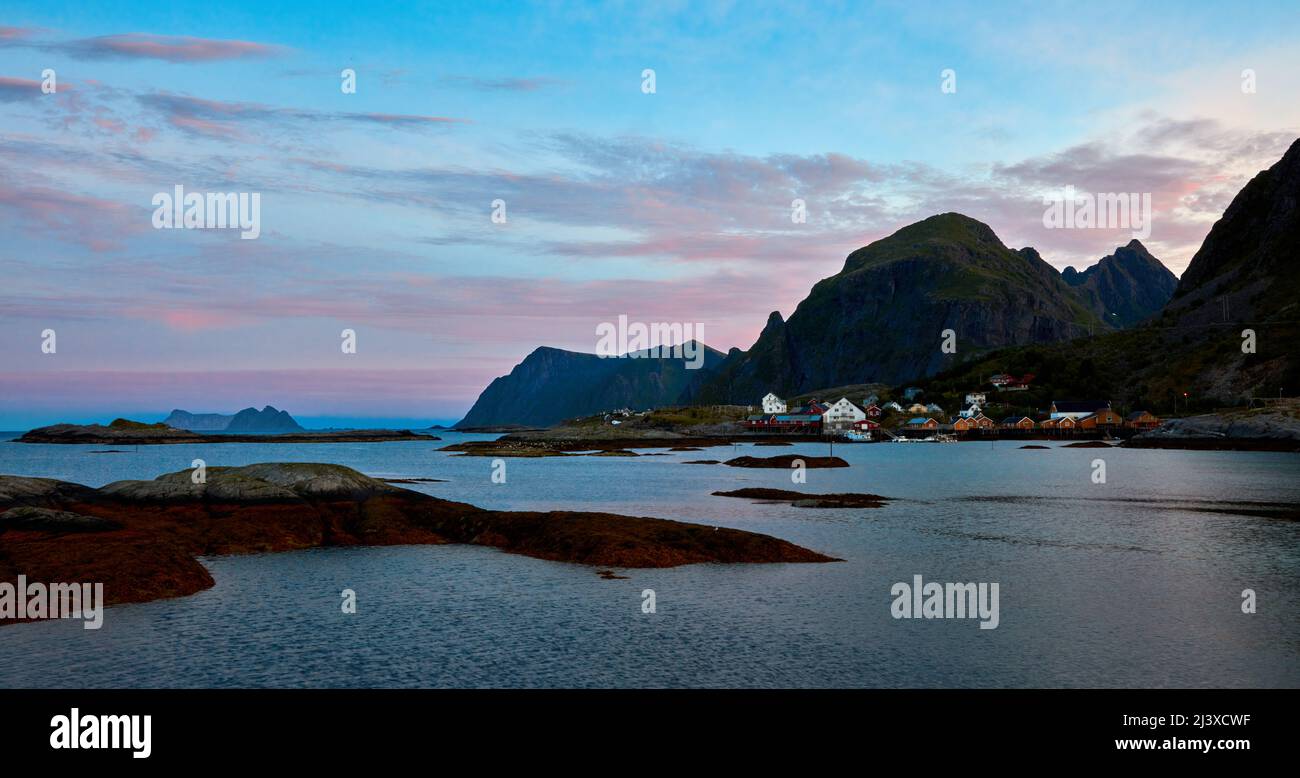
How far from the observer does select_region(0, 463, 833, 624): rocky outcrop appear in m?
38.3

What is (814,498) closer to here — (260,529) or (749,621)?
(260,529)

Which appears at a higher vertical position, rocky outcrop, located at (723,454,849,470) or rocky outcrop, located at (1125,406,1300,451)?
rocky outcrop, located at (1125,406,1300,451)

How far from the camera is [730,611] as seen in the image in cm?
3381

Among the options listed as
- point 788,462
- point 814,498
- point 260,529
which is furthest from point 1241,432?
point 260,529

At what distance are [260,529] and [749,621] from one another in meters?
34.9

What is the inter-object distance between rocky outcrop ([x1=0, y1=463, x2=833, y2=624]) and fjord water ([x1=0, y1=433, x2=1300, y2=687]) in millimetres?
2217

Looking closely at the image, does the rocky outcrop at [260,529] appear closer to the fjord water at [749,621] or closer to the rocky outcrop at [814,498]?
the fjord water at [749,621]

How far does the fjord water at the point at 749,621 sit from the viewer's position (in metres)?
25.6

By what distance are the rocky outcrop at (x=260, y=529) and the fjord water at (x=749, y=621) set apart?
87.3 inches

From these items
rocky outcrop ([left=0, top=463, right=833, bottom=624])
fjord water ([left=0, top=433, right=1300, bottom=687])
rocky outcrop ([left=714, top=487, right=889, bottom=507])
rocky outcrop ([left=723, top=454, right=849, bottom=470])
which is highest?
rocky outcrop ([left=0, top=463, right=833, bottom=624])

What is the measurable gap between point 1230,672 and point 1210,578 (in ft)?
60.2

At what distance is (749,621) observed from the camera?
105ft

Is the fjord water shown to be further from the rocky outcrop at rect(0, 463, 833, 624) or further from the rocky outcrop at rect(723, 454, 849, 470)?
→ the rocky outcrop at rect(723, 454, 849, 470)

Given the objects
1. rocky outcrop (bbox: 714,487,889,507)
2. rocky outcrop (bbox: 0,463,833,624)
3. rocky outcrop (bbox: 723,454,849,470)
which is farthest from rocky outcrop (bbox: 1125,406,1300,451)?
rocky outcrop (bbox: 0,463,833,624)
